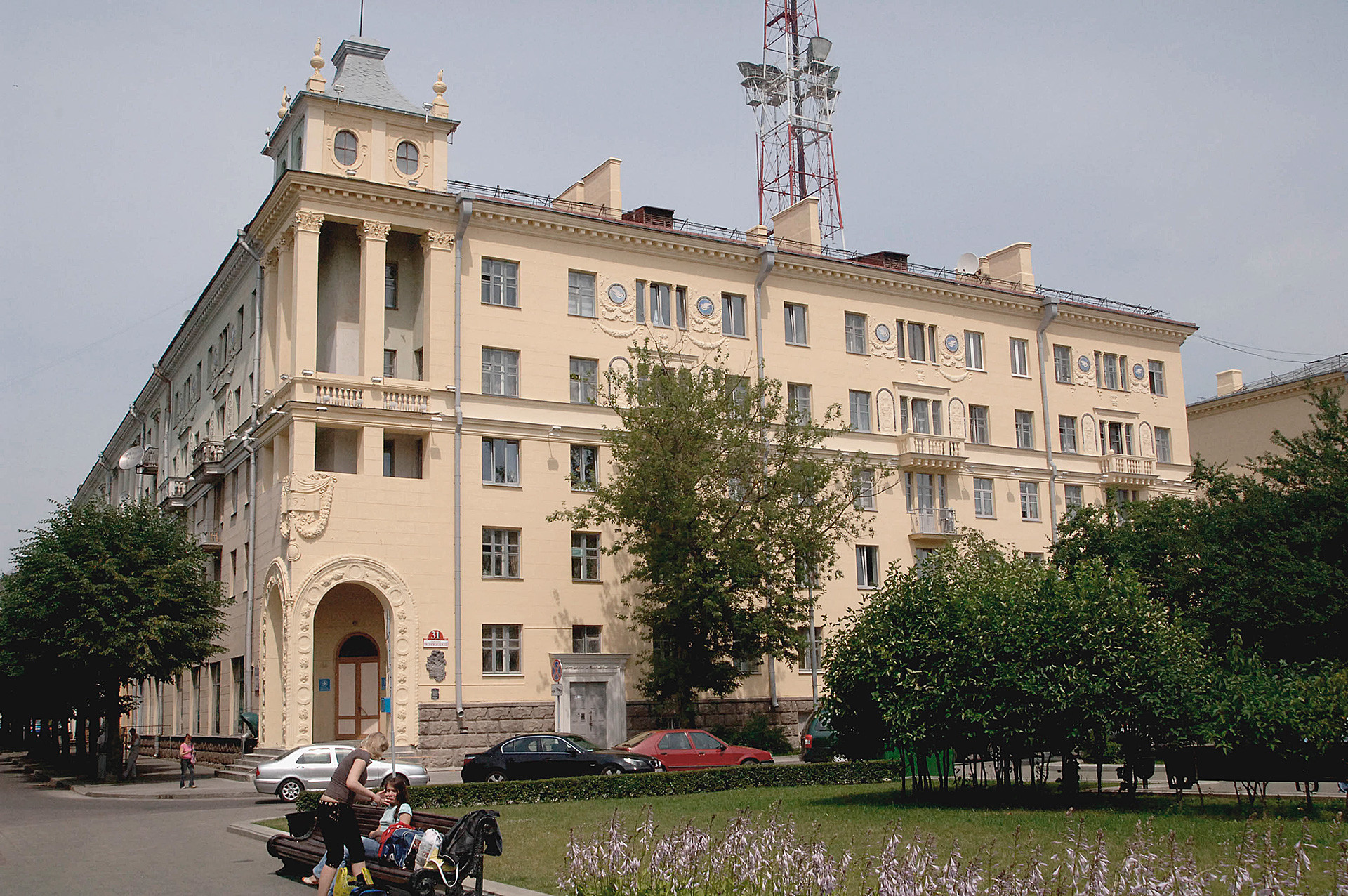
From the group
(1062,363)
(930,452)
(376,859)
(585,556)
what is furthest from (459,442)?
(1062,363)

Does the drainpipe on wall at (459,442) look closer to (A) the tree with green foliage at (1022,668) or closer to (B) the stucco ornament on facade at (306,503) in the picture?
(B) the stucco ornament on facade at (306,503)

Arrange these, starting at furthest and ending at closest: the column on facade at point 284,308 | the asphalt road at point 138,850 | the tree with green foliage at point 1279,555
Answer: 1. the column on facade at point 284,308
2. the tree with green foliage at point 1279,555
3. the asphalt road at point 138,850

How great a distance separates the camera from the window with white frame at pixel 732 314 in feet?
137

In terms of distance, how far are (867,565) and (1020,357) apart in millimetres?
11905

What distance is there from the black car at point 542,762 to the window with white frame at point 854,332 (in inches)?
823

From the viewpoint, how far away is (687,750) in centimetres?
2941

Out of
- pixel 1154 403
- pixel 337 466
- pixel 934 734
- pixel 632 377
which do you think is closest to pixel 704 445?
pixel 632 377

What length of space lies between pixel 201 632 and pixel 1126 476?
1400 inches

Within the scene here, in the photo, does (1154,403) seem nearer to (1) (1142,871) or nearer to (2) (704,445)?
(2) (704,445)

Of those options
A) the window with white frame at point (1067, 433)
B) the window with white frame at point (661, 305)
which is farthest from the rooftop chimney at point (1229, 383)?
the window with white frame at point (661, 305)

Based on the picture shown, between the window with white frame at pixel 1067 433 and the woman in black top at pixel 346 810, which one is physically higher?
the window with white frame at pixel 1067 433

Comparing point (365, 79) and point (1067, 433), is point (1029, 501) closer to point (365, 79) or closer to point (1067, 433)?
point (1067, 433)

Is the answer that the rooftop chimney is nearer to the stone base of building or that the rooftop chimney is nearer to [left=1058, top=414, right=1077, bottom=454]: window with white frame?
[left=1058, top=414, right=1077, bottom=454]: window with white frame

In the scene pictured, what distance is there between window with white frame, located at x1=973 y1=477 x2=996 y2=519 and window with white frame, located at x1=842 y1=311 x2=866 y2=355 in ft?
23.0
